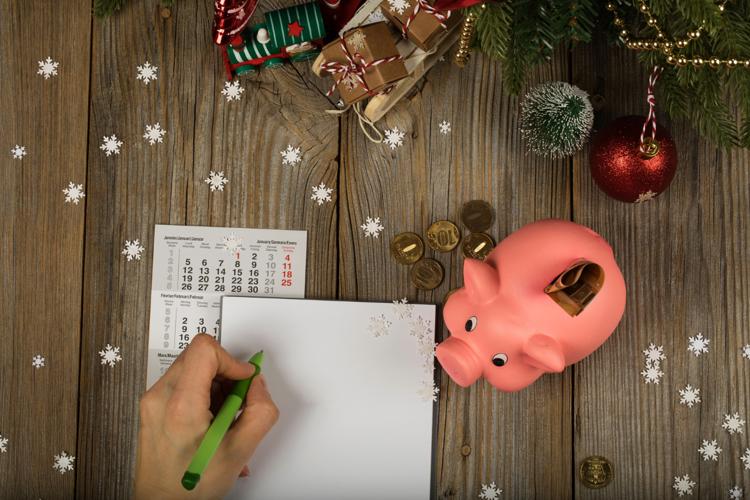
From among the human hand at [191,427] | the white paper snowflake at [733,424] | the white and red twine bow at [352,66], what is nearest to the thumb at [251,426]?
the human hand at [191,427]

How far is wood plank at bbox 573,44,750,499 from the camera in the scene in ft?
3.37

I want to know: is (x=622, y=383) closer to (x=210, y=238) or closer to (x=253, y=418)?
(x=253, y=418)

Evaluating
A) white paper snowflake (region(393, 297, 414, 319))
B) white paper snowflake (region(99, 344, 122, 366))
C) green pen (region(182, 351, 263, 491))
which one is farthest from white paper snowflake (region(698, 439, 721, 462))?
white paper snowflake (region(99, 344, 122, 366))

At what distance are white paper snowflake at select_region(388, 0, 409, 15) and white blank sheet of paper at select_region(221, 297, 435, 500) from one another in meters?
0.47

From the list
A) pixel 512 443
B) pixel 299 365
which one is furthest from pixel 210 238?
pixel 512 443

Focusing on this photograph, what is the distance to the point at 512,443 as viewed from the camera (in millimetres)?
1029

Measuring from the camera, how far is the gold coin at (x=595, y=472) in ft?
3.34

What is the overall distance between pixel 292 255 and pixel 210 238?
0.47ft

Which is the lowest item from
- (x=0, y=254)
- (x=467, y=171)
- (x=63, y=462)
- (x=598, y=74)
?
(x=63, y=462)

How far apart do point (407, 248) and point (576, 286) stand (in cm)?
30

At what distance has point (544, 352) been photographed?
795 millimetres

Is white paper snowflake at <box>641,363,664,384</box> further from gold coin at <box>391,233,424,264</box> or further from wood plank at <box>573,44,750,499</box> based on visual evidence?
gold coin at <box>391,233,424,264</box>

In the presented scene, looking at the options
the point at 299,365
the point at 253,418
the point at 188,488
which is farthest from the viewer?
the point at 299,365

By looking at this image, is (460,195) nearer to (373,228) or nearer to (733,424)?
(373,228)
